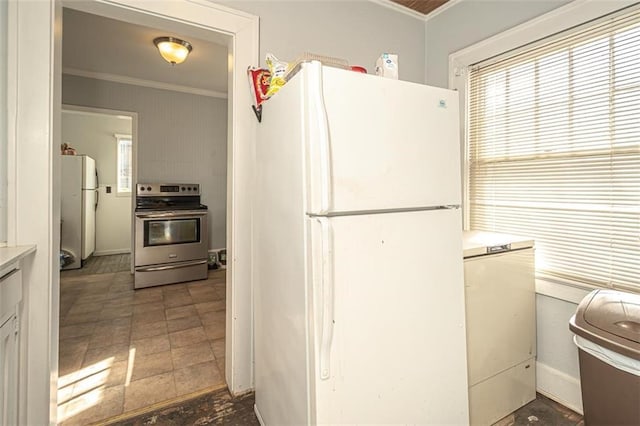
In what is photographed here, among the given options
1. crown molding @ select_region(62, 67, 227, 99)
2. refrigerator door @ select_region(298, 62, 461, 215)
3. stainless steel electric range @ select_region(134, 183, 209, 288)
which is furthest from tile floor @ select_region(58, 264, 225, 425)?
crown molding @ select_region(62, 67, 227, 99)

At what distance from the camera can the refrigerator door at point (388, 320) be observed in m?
1.00

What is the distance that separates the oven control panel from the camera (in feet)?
12.8

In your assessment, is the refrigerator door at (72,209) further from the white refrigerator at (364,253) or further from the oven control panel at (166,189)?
the white refrigerator at (364,253)

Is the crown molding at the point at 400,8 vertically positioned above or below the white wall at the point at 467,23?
above

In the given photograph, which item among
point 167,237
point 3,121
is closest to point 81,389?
point 3,121

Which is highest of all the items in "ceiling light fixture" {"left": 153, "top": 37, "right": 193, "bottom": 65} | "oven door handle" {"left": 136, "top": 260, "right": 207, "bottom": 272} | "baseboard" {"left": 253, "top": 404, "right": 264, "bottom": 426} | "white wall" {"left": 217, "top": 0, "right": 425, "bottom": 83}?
"ceiling light fixture" {"left": 153, "top": 37, "right": 193, "bottom": 65}

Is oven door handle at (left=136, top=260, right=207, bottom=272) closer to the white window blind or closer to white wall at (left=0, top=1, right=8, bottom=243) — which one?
white wall at (left=0, top=1, right=8, bottom=243)

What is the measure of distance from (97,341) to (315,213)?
7.95ft

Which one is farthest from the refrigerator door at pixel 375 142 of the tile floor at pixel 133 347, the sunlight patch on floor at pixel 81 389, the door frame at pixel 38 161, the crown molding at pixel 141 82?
the crown molding at pixel 141 82

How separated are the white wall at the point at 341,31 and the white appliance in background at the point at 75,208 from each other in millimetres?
4441

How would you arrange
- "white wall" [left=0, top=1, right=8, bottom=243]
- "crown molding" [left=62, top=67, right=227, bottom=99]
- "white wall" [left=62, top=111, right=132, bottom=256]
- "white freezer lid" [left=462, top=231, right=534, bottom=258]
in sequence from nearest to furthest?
"white wall" [left=0, top=1, right=8, bottom=243] < "white freezer lid" [left=462, top=231, right=534, bottom=258] < "crown molding" [left=62, top=67, right=227, bottom=99] < "white wall" [left=62, top=111, right=132, bottom=256]

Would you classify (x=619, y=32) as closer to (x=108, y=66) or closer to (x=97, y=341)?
(x=97, y=341)

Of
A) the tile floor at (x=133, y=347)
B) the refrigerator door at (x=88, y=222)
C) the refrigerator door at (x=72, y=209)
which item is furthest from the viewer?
Result: the refrigerator door at (x=88, y=222)

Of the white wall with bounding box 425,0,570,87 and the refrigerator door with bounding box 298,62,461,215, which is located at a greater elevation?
the white wall with bounding box 425,0,570,87
